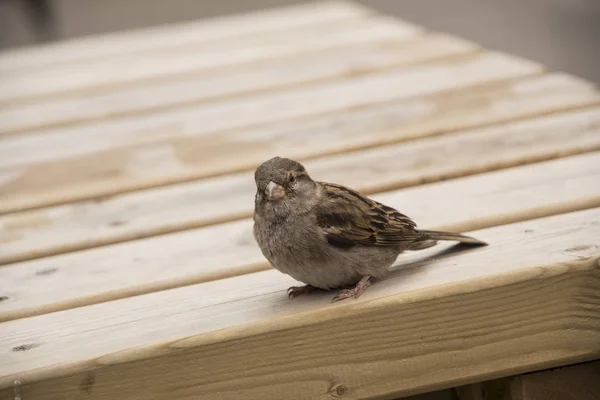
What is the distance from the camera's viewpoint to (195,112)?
3.52 metres

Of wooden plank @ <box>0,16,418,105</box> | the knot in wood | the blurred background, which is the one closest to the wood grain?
the knot in wood

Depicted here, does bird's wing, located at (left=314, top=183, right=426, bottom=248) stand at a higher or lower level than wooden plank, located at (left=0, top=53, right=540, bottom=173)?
lower

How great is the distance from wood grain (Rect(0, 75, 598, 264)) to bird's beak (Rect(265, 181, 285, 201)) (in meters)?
0.51

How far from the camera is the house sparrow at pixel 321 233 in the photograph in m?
1.95

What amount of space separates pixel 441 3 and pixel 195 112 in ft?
18.3

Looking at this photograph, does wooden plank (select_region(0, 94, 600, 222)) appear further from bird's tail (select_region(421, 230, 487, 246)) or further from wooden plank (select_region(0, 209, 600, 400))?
wooden plank (select_region(0, 209, 600, 400))

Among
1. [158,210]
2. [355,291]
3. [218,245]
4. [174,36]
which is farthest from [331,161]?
[174,36]

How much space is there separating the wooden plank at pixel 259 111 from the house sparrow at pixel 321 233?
112cm

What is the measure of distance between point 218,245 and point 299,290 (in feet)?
1.26

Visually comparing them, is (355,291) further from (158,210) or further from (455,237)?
(158,210)

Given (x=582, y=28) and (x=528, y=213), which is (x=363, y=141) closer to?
(x=528, y=213)

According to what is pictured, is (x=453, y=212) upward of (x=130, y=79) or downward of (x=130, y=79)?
downward

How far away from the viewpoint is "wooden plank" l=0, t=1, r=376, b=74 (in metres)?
4.70

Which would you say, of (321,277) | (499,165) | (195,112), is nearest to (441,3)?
(195,112)
